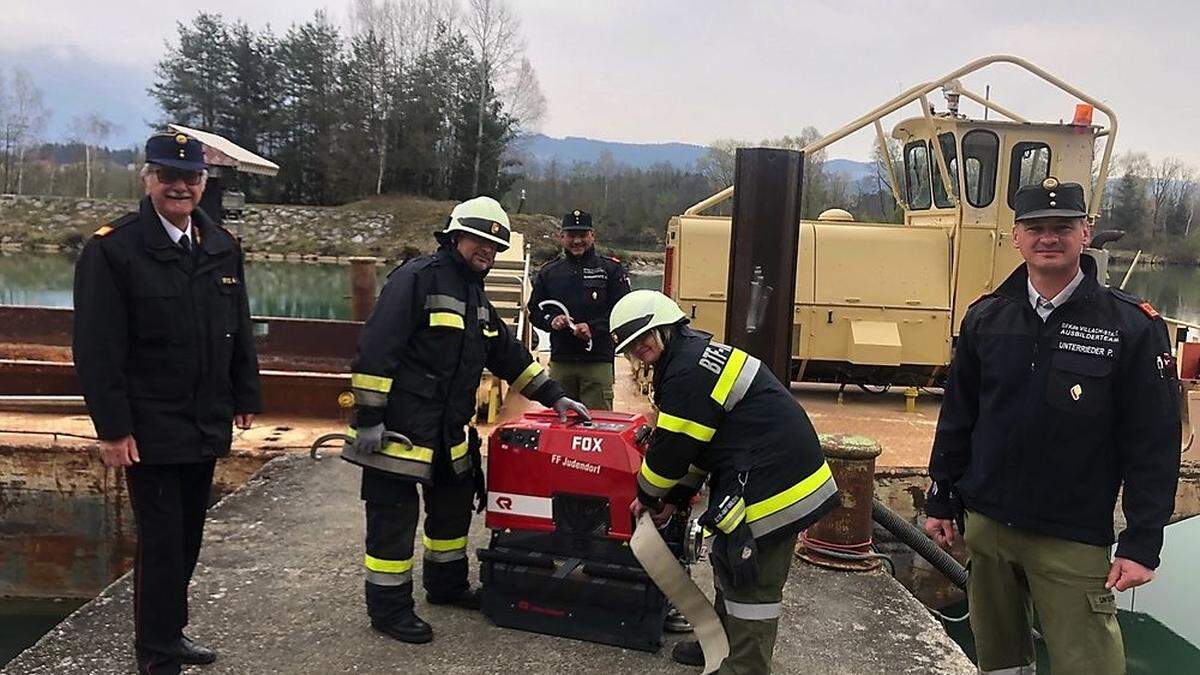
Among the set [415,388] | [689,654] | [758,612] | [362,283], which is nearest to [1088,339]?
[758,612]

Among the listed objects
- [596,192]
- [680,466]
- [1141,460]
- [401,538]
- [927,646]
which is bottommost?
[927,646]

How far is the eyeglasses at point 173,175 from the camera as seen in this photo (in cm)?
293

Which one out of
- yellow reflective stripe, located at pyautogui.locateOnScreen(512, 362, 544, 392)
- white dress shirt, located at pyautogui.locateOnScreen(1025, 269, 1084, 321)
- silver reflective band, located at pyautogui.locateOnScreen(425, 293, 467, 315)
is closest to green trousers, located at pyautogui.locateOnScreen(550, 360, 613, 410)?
yellow reflective stripe, located at pyautogui.locateOnScreen(512, 362, 544, 392)

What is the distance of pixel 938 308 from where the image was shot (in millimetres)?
7875

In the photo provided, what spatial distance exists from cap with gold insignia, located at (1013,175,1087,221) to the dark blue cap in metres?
2.67

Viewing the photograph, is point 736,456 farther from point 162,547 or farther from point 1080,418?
point 162,547

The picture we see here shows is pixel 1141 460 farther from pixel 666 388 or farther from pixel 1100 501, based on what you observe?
pixel 666 388

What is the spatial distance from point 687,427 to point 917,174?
22.1 feet

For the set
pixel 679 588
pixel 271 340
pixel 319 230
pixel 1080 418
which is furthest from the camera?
pixel 319 230

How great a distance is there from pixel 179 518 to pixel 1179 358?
852cm

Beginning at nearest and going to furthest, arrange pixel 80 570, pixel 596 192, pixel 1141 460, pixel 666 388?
pixel 1141 460 → pixel 666 388 → pixel 80 570 → pixel 596 192

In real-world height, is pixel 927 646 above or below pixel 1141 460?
below

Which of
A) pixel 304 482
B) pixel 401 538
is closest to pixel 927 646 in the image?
pixel 401 538

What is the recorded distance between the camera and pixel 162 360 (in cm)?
297
